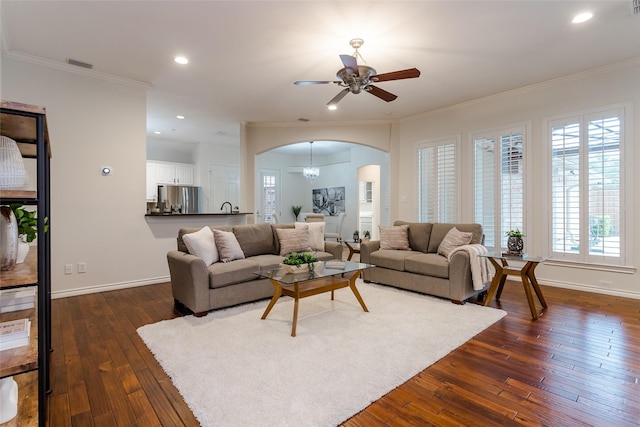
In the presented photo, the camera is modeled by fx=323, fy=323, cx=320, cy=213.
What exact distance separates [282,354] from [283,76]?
3.40m

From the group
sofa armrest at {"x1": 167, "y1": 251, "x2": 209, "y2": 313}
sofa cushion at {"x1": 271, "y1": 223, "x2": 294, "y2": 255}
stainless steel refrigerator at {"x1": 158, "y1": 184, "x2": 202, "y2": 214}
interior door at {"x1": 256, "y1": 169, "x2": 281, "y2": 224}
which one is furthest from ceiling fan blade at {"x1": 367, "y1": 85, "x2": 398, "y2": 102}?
interior door at {"x1": 256, "y1": 169, "x2": 281, "y2": 224}

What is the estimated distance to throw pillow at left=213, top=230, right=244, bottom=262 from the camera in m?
3.75

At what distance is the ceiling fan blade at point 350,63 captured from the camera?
282 cm

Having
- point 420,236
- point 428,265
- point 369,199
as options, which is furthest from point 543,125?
point 369,199

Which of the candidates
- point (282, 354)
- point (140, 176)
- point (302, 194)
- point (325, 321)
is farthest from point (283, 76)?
point (302, 194)

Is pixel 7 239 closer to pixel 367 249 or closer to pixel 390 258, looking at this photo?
pixel 390 258

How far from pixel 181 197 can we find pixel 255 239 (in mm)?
4806

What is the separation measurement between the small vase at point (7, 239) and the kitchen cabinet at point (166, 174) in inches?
288

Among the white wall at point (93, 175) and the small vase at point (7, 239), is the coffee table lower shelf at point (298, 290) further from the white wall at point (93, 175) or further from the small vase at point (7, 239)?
the white wall at point (93, 175)

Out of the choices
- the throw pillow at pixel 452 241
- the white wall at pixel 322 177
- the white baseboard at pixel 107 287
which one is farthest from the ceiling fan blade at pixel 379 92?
the white wall at pixel 322 177

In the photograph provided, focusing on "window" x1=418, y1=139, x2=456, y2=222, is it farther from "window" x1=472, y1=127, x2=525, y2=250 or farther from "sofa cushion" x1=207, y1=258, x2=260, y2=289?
"sofa cushion" x1=207, y1=258, x2=260, y2=289

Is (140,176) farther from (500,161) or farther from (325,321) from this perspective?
(500,161)

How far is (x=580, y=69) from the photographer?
4.09m

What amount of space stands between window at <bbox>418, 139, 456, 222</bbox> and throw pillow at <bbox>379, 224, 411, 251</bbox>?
134cm
